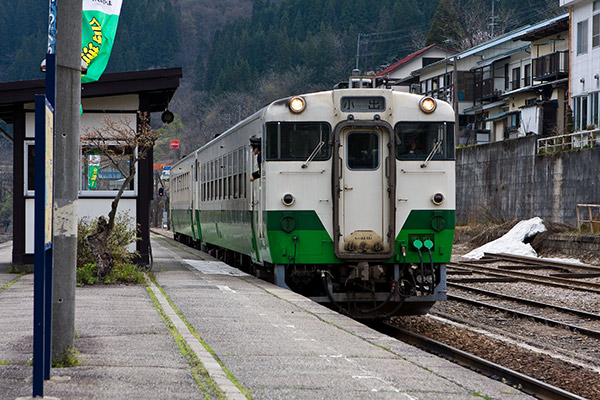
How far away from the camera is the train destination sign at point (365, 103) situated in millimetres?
12297

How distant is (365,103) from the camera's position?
484 inches

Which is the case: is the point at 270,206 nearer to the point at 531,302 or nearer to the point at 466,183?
the point at 531,302

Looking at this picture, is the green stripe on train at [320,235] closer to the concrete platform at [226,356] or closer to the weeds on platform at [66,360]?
the concrete platform at [226,356]

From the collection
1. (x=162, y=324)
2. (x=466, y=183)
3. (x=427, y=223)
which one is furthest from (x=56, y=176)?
(x=466, y=183)

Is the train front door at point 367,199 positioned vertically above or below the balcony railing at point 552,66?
below

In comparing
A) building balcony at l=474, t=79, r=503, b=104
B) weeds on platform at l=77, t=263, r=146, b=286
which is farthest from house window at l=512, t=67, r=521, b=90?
weeds on platform at l=77, t=263, r=146, b=286

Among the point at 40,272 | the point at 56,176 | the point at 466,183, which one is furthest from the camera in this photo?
the point at 466,183

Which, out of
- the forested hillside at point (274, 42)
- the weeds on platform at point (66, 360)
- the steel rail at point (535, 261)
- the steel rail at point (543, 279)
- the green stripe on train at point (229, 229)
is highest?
the forested hillside at point (274, 42)

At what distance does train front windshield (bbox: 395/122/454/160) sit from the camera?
40.6 feet

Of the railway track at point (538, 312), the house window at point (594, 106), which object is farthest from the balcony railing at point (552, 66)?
the railway track at point (538, 312)

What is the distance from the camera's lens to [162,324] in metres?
9.48

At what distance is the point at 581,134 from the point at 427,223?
21353 mm

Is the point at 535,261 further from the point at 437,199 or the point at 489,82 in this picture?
the point at 489,82

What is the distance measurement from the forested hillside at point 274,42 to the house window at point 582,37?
40.4 meters
